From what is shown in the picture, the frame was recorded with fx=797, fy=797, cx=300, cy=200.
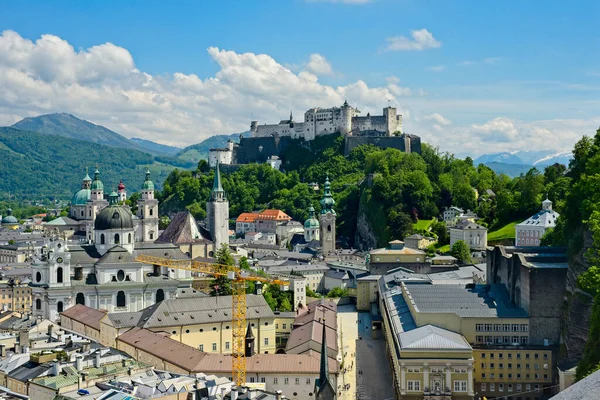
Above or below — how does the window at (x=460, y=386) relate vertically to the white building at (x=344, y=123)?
below

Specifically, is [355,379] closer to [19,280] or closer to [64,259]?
[64,259]

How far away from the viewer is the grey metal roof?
1842 inches

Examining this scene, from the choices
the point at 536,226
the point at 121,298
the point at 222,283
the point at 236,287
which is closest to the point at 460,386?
the point at 236,287

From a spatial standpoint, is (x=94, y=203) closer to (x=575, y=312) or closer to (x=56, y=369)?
(x=56, y=369)

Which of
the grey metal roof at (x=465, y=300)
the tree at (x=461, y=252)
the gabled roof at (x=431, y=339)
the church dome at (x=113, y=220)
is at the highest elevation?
the church dome at (x=113, y=220)

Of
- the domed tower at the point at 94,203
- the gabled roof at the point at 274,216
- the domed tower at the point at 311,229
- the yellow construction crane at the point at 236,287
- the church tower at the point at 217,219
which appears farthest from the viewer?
the gabled roof at the point at 274,216

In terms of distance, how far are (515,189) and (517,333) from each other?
51885mm

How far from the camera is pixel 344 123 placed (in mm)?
135250

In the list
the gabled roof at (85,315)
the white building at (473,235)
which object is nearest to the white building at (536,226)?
the white building at (473,235)

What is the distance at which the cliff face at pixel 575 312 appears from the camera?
138ft

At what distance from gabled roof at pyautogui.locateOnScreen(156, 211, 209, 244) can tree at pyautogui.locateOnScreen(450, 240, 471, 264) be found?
2564 cm

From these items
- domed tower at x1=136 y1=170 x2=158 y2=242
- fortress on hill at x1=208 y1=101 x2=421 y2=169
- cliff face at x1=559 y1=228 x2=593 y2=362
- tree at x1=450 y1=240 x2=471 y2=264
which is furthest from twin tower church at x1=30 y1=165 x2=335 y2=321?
fortress on hill at x1=208 y1=101 x2=421 y2=169

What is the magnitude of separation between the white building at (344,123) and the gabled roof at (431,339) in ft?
296

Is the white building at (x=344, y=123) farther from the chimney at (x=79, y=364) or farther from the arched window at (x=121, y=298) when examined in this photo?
the chimney at (x=79, y=364)
